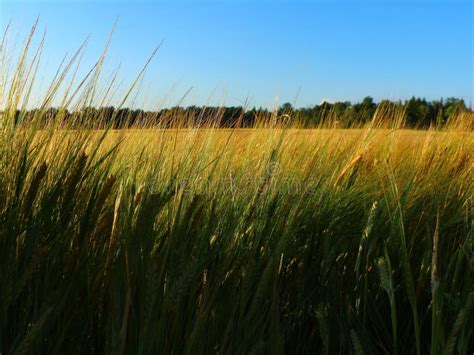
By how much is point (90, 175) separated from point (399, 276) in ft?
3.09

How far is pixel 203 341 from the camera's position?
0.99m

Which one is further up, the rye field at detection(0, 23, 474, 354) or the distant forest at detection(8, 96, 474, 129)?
the distant forest at detection(8, 96, 474, 129)

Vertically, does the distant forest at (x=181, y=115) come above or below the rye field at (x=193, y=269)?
above

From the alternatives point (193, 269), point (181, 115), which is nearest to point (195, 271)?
→ point (193, 269)

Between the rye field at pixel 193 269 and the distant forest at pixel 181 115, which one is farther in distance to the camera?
the distant forest at pixel 181 115

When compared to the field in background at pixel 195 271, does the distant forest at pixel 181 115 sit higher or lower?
A: higher

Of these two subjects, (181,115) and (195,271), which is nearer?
(195,271)

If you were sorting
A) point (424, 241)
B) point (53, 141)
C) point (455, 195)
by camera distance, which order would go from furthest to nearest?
1. point (455, 195)
2. point (424, 241)
3. point (53, 141)

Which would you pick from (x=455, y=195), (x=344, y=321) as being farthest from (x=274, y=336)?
(x=455, y=195)

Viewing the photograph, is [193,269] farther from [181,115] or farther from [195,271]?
[181,115]

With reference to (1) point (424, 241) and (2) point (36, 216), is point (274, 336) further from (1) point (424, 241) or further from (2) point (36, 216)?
(1) point (424, 241)

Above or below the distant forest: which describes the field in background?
below

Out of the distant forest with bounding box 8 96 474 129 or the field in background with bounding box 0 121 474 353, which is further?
the distant forest with bounding box 8 96 474 129

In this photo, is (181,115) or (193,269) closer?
(193,269)
